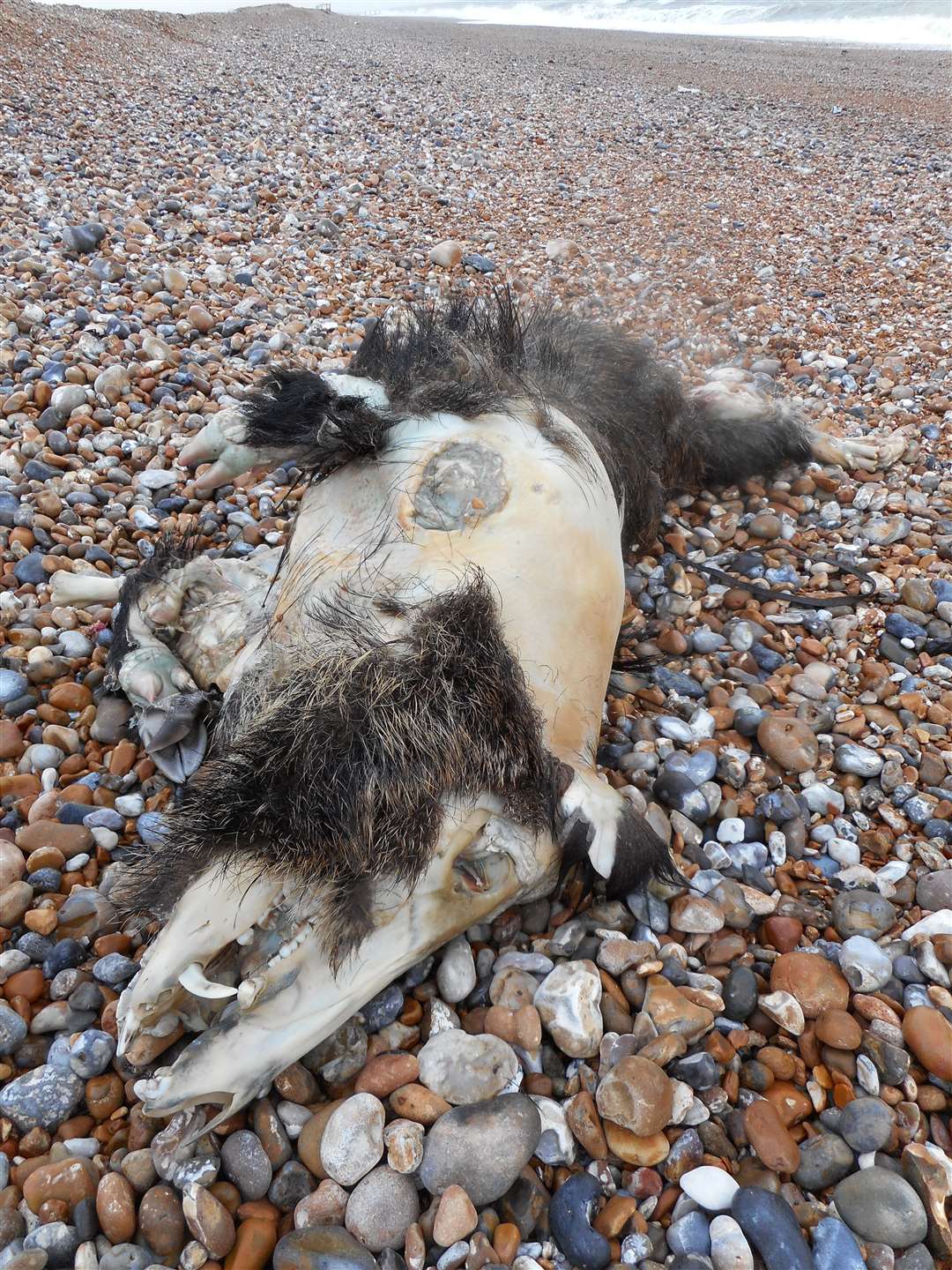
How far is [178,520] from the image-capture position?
11.5 feet

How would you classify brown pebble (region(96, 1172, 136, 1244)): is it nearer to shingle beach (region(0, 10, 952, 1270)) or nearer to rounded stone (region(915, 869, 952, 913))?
shingle beach (region(0, 10, 952, 1270))

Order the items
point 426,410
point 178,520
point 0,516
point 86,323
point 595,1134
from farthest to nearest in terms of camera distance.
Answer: point 86,323
point 178,520
point 0,516
point 426,410
point 595,1134

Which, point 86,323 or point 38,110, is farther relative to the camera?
point 38,110

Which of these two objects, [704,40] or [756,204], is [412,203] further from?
[704,40]

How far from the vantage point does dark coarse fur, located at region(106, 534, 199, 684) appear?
2.75 metres

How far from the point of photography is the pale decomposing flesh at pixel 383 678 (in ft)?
5.74

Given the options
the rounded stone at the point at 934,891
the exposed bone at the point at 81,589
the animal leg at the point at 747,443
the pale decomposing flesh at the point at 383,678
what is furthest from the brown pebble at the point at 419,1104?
the animal leg at the point at 747,443

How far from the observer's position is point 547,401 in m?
3.06

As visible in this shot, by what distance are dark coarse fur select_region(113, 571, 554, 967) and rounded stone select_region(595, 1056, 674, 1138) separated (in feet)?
1.77

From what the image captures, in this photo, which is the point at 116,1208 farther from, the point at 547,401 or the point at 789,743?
the point at 547,401

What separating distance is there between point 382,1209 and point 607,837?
901 mm

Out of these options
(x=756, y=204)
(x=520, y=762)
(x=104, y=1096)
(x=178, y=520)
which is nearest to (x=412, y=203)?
(x=756, y=204)

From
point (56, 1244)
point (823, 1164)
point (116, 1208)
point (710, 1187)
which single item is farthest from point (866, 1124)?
point (56, 1244)

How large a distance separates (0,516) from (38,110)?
631 cm
